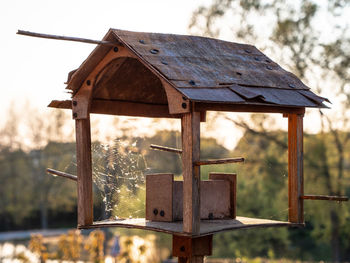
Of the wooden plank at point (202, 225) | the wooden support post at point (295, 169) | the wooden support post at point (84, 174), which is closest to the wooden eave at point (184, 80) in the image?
the wooden support post at point (295, 169)

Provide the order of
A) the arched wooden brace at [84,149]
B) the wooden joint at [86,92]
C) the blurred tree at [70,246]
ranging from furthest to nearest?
the blurred tree at [70,246], the arched wooden brace at [84,149], the wooden joint at [86,92]

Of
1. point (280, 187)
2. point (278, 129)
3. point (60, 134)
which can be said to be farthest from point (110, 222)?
point (60, 134)

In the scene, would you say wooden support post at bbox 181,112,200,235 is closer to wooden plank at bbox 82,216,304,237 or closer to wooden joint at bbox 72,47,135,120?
wooden plank at bbox 82,216,304,237

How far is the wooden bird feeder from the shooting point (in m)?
3.65

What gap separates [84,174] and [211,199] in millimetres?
956

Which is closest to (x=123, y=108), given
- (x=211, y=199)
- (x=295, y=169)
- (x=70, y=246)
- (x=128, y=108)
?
(x=128, y=108)

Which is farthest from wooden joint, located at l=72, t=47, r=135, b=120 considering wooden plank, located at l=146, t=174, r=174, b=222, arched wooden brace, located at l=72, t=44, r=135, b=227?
wooden plank, located at l=146, t=174, r=174, b=222

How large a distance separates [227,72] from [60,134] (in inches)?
759

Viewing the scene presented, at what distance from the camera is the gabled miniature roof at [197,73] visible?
12.2ft

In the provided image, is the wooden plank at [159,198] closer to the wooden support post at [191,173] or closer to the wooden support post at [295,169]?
the wooden support post at [191,173]

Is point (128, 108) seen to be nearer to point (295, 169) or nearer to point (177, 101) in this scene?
point (177, 101)

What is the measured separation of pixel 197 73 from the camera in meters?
3.88

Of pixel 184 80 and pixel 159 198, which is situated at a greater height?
pixel 184 80

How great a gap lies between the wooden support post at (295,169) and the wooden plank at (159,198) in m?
0.94
